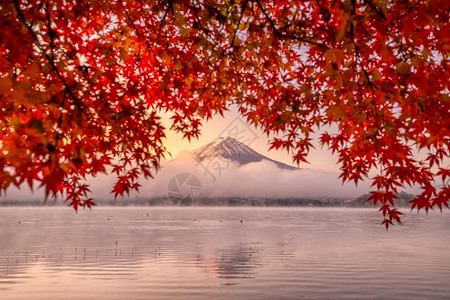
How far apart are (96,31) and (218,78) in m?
3.17

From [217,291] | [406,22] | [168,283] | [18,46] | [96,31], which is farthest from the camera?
[168,283]

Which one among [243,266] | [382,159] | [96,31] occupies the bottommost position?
[243,266]

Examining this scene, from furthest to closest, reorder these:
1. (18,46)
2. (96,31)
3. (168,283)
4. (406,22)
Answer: (168,283), (96,31), (406,22), (18,46)

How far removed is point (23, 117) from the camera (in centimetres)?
446

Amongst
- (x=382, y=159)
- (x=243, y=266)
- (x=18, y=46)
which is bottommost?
(x=243, y=266)

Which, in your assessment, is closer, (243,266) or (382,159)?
(382,159)

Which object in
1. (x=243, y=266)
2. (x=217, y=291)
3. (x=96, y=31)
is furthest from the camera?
(x=243, y=266)

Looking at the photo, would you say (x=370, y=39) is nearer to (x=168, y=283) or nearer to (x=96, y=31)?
(x=96, y=31)

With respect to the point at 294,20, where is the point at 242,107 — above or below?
below

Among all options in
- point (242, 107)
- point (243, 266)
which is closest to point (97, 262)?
point (243, 266)

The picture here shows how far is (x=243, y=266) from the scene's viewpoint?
120 ft

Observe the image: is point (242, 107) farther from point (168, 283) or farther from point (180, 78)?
point (168, 283)

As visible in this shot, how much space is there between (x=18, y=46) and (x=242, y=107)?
8108 millimetres

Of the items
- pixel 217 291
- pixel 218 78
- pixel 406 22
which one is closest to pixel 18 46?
pixel 406 22
